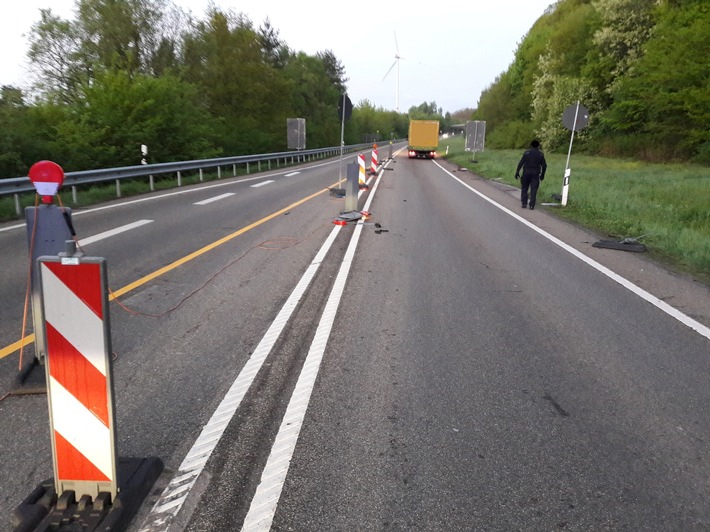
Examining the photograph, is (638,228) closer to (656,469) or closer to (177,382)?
(656,469)

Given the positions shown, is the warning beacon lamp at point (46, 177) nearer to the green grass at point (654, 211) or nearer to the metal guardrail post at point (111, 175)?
the green grass at point (654, 211)

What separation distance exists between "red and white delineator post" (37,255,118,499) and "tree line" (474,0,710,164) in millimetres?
35056

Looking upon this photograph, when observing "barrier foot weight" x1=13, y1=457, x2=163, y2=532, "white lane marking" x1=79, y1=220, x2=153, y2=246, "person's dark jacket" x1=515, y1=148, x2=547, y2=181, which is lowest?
"white lane marking" x1=79, y1=220, x2=153, y2=246

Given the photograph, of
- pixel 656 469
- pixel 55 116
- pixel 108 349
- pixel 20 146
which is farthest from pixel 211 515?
pixel 55 116

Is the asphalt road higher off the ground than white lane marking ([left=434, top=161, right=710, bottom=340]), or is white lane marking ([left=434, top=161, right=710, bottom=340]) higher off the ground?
the asphalt road

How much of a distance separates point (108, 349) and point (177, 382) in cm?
166

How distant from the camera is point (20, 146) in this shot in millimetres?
15734

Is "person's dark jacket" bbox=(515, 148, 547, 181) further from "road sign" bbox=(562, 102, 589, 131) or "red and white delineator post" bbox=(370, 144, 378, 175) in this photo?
"red and white delineator post" bbox=(370, 144, 378, 175)

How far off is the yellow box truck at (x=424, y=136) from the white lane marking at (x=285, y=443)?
4220 cm

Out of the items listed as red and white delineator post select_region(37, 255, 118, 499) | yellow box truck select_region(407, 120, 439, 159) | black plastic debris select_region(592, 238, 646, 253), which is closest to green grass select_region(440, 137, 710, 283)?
black plastic debris select_region(592, 238, 646, 253)

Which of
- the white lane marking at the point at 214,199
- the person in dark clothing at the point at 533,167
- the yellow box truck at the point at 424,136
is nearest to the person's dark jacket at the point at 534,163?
the person in dark clothing at the point at 533,167

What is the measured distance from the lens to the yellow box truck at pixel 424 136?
44.9m

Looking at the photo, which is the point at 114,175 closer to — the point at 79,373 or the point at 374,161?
the point at 374,161

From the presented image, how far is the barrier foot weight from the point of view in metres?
2.26
